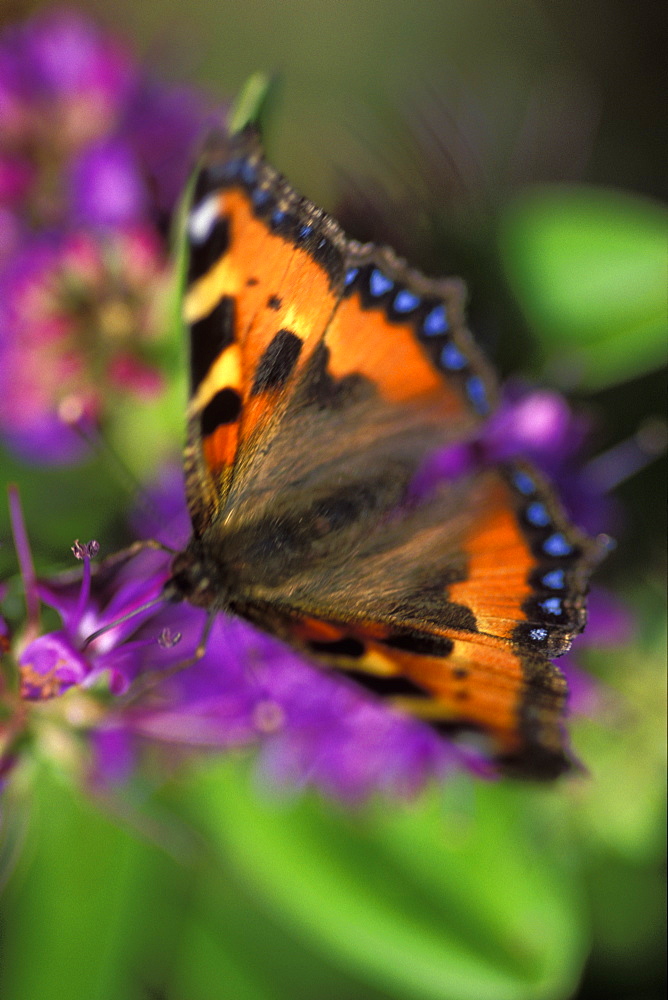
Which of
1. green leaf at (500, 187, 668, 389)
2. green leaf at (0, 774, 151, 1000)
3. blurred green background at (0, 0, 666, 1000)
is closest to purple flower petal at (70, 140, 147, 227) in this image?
blurred green background at (0, 0, 666, 1000)

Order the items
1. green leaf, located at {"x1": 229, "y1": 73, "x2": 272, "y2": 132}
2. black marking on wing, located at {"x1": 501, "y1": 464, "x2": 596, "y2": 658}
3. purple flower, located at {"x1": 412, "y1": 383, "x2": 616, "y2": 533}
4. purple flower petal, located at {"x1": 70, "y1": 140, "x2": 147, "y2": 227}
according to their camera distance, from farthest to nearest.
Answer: purple flower petal, located at {"x1": 70, "y1": 140, "x2": 147, "y2": 227}, purple flower, located at {"x1": 412, "y1": 383, "x2": 616, "y2": 533}, green leaf, located at {"x1": 229, "y1": 73, "x2": 272, "y2": 132}, black marking on wing, located at {"x1": 501, "y1": 464, "x2": 596, "y2": 658}

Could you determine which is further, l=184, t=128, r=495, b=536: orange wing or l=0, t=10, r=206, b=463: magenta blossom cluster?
l=0, t=10, r=206, b=463: magenta blossom cluster

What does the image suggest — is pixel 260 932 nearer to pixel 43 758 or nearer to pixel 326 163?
pixel 43 758

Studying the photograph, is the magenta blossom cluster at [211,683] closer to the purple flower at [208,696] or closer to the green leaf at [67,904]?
the purple flower at [208,696]

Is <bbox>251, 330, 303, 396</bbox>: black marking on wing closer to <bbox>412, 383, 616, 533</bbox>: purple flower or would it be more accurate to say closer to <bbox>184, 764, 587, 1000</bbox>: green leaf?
<bbox>412, 383, 616, 533</bbox>: purple flower

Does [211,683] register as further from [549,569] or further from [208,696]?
[549,569]

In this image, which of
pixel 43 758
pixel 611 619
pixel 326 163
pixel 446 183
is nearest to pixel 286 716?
pixel 43 758

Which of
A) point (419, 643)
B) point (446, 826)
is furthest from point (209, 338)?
point (446, 826)
